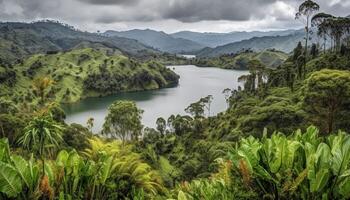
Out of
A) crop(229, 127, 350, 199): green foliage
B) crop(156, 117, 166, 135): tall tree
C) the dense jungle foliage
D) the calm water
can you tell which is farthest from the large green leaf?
the calm water

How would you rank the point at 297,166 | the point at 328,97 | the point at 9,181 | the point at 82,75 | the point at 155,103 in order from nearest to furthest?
the point at 297,166, the point at 9,181, the point at 328,97, the point at 155,103, the point at 82,75

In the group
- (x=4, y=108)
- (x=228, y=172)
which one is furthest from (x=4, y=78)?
(x=228, y=172)

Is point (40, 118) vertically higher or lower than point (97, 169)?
higher

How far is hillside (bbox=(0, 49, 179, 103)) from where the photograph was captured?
134 m

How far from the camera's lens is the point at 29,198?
1448 cm

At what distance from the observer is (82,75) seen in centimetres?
15862

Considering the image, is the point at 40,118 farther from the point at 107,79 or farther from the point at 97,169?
the point at 107,79

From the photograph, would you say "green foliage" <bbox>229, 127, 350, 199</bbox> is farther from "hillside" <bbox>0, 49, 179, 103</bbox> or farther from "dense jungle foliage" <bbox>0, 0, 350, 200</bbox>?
"hillside" <bbox>0, 49, 179, 103</bbox>

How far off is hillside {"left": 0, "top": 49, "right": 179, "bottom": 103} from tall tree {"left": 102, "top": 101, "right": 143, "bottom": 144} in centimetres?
6096

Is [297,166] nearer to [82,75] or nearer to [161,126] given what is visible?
[161,126]

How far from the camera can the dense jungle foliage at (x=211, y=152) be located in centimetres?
1309

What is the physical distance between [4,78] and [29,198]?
12579 centimetres

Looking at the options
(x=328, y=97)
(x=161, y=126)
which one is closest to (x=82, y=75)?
(x=161, y=126)

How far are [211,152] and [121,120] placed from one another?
1000 inches
